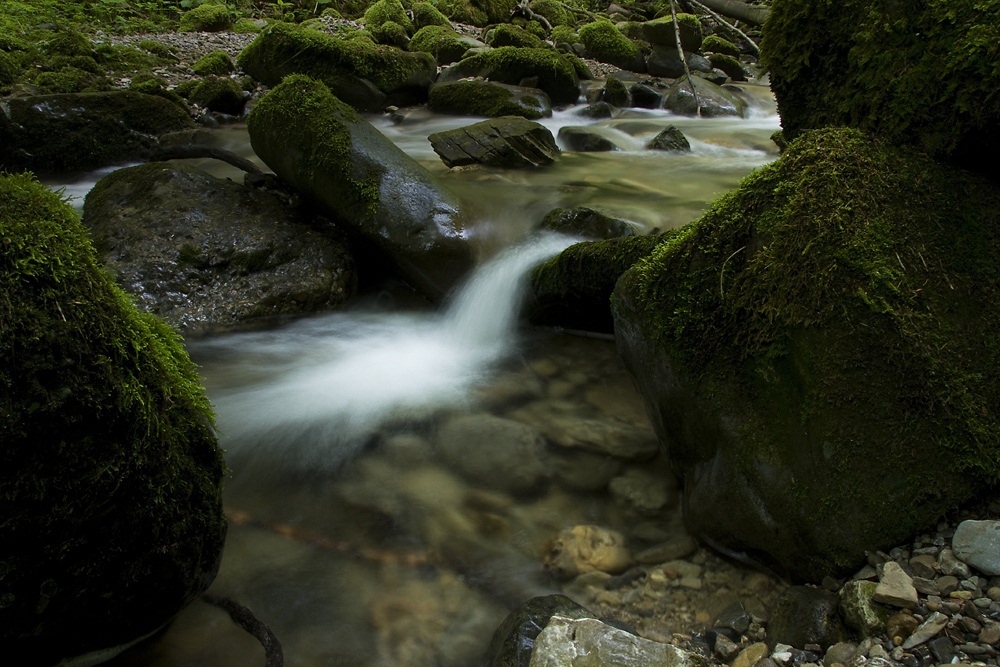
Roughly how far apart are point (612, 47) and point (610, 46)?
7 centimetres

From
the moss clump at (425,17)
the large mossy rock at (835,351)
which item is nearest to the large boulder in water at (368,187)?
the large mossy rock at (835,351)

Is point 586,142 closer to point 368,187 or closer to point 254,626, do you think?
point 368,187

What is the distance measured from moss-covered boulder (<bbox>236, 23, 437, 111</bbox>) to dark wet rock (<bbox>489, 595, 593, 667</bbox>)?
406 inches

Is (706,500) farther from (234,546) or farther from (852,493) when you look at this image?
(234,546)

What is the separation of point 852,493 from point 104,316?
2568 millimetres

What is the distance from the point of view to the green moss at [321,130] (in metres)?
5.43

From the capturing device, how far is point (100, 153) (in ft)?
27.5

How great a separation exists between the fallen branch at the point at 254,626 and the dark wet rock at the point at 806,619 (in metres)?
1.81

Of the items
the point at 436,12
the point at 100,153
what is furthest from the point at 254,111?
the point at 436,12

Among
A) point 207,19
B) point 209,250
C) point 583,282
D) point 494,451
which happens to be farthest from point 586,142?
point 207,19

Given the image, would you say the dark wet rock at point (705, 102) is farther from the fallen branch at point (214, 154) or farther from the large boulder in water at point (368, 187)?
the fallen branch at point (214, 154)

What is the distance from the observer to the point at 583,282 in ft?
15.1

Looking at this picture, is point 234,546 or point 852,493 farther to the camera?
point 234,546

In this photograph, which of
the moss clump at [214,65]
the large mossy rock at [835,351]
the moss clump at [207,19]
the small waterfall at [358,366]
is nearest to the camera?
the large mossy rock at [835,351]
